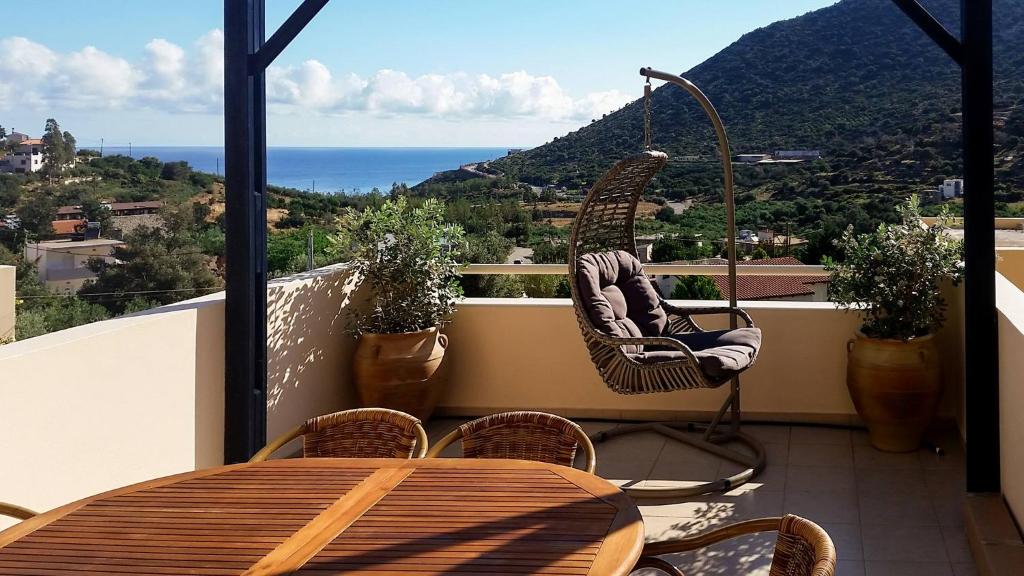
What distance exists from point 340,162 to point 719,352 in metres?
10.4

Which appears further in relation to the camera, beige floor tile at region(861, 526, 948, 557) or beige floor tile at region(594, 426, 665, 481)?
beige floor tile at region(594, 426, 665, 481)

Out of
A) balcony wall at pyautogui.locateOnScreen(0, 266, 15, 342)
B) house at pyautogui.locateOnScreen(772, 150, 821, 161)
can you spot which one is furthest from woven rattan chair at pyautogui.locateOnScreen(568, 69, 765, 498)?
house at pyautogui.locateOnScreen(772, 150, 821, 161)

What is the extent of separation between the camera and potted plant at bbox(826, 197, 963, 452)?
4031 mm

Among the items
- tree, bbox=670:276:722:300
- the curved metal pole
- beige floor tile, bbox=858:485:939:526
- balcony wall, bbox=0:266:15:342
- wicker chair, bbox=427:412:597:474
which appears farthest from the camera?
tree, bbox=670:276:722:300

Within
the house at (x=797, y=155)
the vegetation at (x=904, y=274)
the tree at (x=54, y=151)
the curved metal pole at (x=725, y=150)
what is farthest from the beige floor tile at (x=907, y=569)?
the house at (x=797, y=155)

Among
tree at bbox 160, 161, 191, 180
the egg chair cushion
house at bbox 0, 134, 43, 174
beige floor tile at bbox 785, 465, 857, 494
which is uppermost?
house at bbox 0, 134, 43, 174

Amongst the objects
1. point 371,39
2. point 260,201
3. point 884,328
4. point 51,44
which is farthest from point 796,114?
point 371,39

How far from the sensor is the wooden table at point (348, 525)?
146 centimetres

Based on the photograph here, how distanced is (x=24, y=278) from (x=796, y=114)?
23.4 ft

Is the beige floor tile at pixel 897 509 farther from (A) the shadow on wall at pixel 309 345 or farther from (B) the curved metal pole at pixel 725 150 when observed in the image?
(A) the shadow on wall at pixel 309 345

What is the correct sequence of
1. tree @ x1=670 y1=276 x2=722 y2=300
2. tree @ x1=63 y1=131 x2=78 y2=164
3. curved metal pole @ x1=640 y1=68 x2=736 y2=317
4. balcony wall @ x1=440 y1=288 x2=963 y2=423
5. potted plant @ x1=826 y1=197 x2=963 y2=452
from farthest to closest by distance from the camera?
1. tree @ x1=670 y1=276 x2=722 y2=300
2. tree @ x1=63 y1=131 x2=78 y2=164
3. balcony wall @ x1=440 y1=288 x2=963 y2=423
4. curved metal pole @ x1=640 y1=68 x2=736 y2=317
5. potted plant @ x1=826 y1=197 x2=963 y2=452

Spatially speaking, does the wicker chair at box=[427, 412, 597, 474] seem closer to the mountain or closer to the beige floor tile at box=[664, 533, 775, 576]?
the beige floor tile at box=[664, 533, 775, 576]

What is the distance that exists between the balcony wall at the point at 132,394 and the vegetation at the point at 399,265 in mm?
349

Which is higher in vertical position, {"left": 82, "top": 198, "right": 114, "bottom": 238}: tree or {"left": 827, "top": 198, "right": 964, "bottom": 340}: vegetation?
{"left": 82, "top": 198, "right": 114, "bottom": 238}: tree
